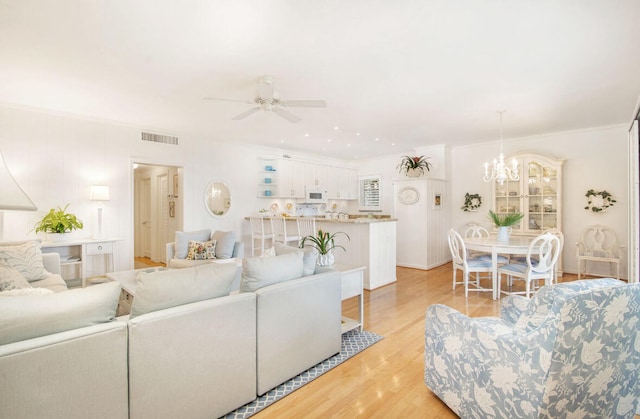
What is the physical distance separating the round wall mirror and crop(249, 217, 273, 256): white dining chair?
0.60 m

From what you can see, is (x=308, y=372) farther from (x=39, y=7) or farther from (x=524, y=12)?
(x=39, y=7)

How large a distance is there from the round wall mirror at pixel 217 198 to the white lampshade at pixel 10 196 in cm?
535

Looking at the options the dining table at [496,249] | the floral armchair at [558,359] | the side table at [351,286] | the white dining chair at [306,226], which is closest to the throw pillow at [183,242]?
the white dining chair at [306,226]

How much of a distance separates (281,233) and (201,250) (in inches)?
69.0

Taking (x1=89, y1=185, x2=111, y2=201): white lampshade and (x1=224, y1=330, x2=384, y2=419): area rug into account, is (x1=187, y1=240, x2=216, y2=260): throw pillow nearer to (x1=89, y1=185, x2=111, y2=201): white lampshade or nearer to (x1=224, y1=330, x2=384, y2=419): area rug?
(x1=89, y1=185, x2=111, y2=201): white lampshade

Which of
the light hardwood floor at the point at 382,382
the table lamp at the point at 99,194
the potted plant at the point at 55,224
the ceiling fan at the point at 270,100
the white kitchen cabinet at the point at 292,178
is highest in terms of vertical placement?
the ceiling fan at the point at 270,100

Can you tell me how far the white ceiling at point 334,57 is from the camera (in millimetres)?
2141

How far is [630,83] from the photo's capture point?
11.2ft

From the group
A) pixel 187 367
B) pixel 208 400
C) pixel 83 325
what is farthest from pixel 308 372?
pixel 83 325

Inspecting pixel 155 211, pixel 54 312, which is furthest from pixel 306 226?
pixel 54 312

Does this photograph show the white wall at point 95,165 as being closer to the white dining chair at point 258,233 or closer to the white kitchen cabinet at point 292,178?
the white dining chair at point 258,233

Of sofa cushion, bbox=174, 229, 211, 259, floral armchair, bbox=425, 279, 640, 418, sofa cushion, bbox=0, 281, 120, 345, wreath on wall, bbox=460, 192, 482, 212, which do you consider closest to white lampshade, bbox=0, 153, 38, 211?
sofa cushion, bbox=0, 281, 120, 345

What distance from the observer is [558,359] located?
53.9 inches

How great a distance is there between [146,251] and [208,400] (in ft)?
23.0
